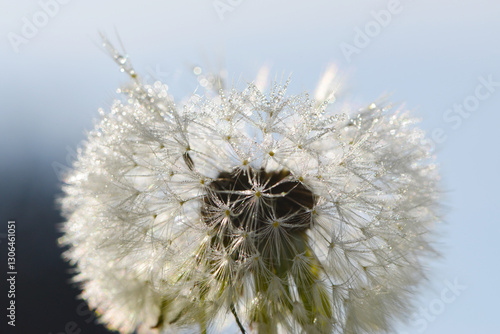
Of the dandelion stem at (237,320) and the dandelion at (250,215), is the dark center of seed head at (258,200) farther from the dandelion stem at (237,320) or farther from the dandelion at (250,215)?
the dandelion stem at (237,320)

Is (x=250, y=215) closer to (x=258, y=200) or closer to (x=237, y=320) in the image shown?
(x=258, y=200)

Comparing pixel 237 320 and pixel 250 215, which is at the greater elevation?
pixel 250 215

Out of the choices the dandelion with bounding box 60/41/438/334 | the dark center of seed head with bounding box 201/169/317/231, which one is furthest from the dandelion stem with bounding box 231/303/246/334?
the dark center of seed head with bounding box 201/169/317/231

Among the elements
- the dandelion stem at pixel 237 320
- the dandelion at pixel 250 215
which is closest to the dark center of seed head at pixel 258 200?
the dandelion at pixel 250 215

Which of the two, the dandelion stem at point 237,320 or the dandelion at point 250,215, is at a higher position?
the dandelion at point 250,215

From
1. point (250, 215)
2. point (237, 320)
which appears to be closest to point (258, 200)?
point (250, 215)

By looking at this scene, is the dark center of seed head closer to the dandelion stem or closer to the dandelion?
the dandelion

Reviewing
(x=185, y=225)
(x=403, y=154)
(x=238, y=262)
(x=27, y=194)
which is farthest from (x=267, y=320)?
(x=27, y=194)
